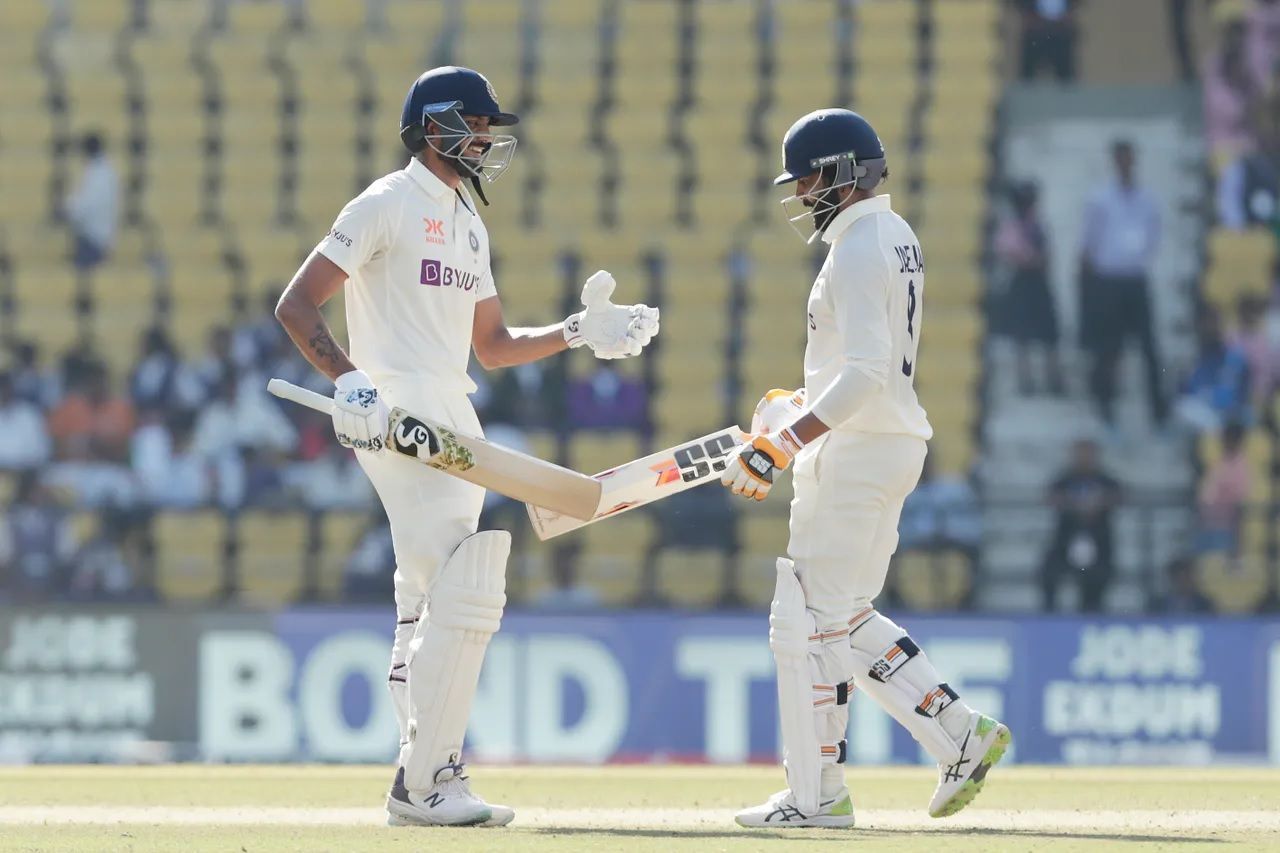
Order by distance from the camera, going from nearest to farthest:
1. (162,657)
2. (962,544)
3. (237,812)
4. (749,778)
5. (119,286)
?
(237,812)
(749,778)
(162,657)
(962,544)
(119,286)

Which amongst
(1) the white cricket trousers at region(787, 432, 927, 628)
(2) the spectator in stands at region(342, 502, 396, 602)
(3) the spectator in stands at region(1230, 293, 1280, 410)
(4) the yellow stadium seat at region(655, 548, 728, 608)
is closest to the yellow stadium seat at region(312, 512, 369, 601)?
(2) the spectator in stands at region(342, 502, 396, 602)

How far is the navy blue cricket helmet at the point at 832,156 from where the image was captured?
5.92 metres

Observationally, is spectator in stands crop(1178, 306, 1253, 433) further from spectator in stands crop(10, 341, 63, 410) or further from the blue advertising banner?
spectator in stands crop(10, 341, 63, 410)

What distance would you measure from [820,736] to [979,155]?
820 cm

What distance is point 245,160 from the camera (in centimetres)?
1383

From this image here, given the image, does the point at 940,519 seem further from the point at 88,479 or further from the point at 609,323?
the point at 609,323

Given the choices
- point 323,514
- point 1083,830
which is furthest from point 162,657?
point 1083,830

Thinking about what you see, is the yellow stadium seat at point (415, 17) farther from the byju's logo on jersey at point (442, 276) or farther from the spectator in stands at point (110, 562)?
the byju's logo on jersey at point (442, 276)

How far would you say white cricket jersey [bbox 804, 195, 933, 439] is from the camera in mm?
5711

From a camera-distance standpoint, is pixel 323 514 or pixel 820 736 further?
pixel 323 514

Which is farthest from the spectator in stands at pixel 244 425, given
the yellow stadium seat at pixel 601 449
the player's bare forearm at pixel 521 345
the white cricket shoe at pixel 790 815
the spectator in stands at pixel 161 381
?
the white cricket shoe at pixel 790 815

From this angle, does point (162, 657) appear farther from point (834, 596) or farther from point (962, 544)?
point (834, 596)

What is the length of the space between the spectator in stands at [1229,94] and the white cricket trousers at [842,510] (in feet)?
27.1

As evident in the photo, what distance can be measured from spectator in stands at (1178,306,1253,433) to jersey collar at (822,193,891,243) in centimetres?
682
